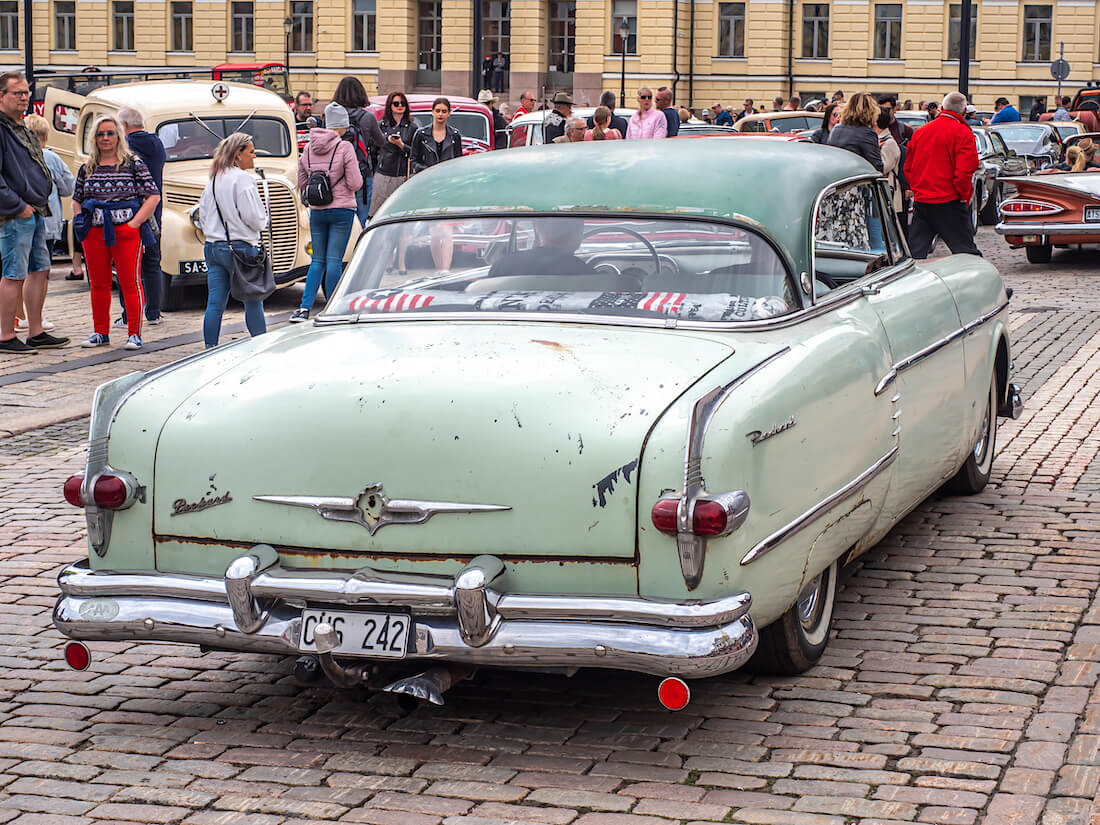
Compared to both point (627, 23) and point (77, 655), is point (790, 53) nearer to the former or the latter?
point (627, 23)

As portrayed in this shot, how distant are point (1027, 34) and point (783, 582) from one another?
205ft

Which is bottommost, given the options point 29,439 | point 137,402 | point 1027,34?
point 29,439

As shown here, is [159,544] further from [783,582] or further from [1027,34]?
[1027,34]

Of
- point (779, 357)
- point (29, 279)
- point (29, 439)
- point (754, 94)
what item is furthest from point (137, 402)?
point (754, 94)

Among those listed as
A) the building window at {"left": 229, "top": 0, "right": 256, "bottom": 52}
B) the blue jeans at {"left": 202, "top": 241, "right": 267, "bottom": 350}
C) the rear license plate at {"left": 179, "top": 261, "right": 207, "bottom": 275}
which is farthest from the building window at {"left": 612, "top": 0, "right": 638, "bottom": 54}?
the blue jeans at {"left": 202, "top": 241, "right": 267, "bottom": 350}

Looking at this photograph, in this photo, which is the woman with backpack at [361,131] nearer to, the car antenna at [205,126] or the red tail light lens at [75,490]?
the car antenna at [205,126]

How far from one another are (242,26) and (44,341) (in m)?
59.3

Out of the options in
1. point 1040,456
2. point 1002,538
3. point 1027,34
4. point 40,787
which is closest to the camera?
point 40,787

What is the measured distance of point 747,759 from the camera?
4387mm

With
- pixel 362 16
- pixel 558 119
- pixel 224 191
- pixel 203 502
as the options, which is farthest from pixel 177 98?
pixel 362 16

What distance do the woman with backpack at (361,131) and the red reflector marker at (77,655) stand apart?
32.8 ft

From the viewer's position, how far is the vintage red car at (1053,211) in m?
18.3

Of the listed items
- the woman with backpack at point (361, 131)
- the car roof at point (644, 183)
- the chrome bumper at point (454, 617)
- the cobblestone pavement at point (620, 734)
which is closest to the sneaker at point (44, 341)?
the woman with backpack at point (361, 131)

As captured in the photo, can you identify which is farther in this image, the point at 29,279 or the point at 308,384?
the point at 29,279
